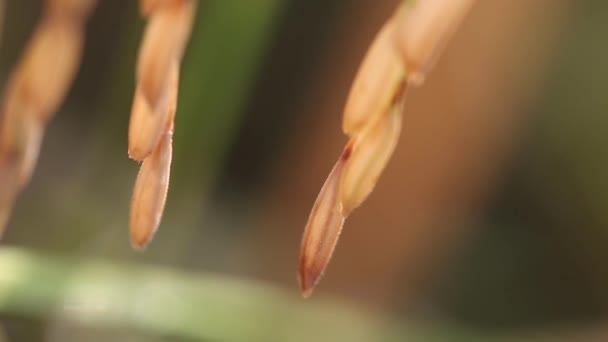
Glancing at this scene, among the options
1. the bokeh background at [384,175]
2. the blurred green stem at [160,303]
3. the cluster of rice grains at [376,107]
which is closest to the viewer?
the cluster of rice grains at [376,107]

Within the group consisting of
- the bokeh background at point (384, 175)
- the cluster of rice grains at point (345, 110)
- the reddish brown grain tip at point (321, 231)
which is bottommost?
the bokeh background at point (384, 175)

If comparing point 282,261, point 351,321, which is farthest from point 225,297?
point 282,261

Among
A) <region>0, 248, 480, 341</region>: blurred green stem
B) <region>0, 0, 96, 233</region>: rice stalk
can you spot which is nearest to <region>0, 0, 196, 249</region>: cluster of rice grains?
<region>0, 0, 96, 233</region>: rice stalk

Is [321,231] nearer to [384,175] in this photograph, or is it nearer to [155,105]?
[155,105]

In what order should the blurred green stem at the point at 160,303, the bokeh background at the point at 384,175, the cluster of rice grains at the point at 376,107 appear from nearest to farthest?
1. the cluster of rice grains at the point at 376,107
2. the blurred green stem at the point at 160,303
3. the bokeh background at the point at 384,175

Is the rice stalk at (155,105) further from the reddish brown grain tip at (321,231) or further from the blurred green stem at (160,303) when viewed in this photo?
the blurred green stem at (160,303)

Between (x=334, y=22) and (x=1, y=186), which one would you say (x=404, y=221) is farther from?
(x=1, y=186)

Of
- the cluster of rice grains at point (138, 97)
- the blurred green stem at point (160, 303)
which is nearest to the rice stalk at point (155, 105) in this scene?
the cluster of rice grains at point (138, 97)
